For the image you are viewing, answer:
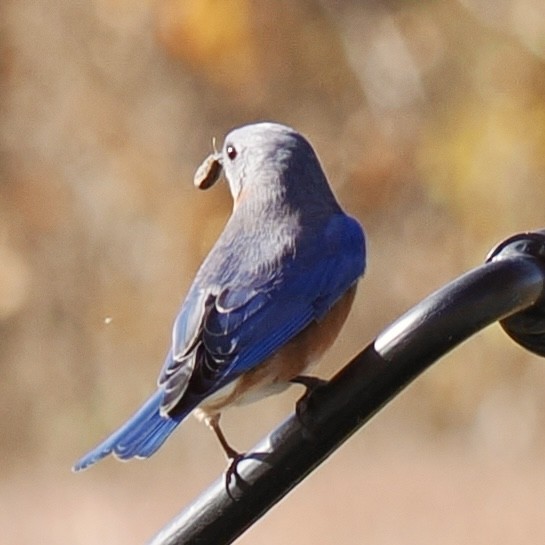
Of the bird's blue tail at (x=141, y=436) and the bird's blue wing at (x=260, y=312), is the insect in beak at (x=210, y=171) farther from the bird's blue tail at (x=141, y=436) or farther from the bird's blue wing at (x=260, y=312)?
the bird's blue tail at (x=141, y=436)

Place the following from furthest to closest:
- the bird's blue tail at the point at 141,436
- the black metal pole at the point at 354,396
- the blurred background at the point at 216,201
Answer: the blurred background at the point at 216,201, the bird's blue tail at the point at 141,436, the black metal pole at the point at 354,396

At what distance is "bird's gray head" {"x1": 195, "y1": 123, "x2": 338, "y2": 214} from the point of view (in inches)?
57.1

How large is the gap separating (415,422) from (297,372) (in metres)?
1.67

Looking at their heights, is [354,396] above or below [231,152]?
below

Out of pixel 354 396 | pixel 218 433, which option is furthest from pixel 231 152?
pixel 354 396

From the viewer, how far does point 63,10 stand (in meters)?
2.83

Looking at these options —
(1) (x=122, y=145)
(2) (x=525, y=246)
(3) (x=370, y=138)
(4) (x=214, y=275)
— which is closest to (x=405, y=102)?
(3) (x=370, y=138)

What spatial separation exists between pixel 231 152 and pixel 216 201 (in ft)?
4.44

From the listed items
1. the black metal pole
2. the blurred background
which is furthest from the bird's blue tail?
the blurred background

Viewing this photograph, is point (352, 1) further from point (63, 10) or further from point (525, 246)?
point (525, 246)

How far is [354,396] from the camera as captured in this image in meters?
1.02

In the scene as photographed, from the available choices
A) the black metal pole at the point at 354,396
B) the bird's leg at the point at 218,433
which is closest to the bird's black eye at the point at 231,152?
the bird's leg at the point at 218,433

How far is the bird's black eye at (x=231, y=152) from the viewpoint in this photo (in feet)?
4.90

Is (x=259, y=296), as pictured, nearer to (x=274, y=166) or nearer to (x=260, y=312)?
(x=260, y=312)
